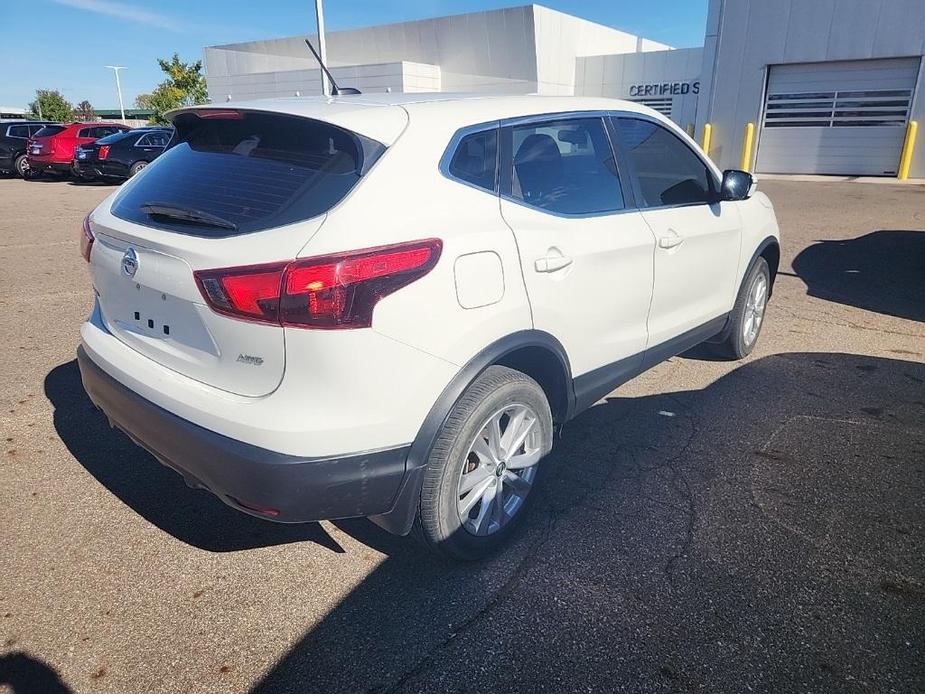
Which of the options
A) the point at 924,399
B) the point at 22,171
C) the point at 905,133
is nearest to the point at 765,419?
the point at 924,399

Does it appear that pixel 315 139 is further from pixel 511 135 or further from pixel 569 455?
pixel 569 455

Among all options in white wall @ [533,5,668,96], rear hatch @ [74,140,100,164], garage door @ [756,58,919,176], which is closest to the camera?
rear hatch @ [74,140,100,164]

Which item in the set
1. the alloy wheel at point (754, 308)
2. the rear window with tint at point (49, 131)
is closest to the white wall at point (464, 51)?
the rear window with tint at point (49, 131)

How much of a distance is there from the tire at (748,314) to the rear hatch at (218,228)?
3154 millimetres

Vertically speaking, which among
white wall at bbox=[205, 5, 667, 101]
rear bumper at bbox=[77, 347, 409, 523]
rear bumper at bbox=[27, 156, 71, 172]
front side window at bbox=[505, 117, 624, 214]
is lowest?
rear bumper at bbox=[27, 156, 71, 172]

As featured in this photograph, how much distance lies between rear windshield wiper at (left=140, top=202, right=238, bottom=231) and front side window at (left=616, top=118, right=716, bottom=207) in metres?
2.06

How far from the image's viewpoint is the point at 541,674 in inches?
83.7

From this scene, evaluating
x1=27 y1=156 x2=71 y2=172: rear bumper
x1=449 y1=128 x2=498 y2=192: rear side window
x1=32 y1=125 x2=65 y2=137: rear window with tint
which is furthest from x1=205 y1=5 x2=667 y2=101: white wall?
x1=449 y1=128 x2=498 y2=192: rear side window

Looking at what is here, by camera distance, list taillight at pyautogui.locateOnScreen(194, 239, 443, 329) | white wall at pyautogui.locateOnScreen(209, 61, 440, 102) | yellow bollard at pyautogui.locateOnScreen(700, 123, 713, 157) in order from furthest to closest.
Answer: white wall at pyautogui.locateOnScreen(209, 61, 440, 102) → yellow bollard at pyautogui.locateOnScreen(700, 123, 713, 157) → taillight at pyautogui.locateOnScreen(194, 239, 443, 329)

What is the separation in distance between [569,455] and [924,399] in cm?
248

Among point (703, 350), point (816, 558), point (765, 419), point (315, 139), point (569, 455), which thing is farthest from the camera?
point (703, 350)

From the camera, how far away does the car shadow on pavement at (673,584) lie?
2141 mm

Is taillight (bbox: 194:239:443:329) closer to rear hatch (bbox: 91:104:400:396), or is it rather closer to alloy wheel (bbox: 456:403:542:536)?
rear hatch (bbox: 91:104:400:396)

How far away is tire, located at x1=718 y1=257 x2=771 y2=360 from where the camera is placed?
451 cm
